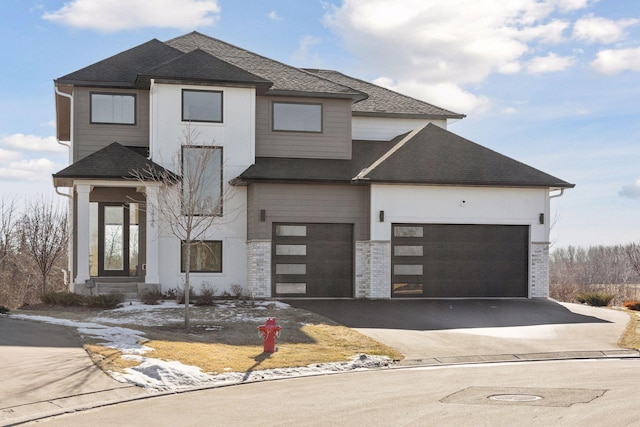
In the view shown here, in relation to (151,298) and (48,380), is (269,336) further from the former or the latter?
(151,298)

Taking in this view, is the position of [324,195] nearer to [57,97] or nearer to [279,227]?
[279,227]

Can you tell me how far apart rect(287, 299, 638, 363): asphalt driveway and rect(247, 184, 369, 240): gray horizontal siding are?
2763 mm

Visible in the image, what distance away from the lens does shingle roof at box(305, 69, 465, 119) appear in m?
31.6

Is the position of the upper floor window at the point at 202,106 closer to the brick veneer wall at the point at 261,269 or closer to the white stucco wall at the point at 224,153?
the white stucco wall at the point at 224,153

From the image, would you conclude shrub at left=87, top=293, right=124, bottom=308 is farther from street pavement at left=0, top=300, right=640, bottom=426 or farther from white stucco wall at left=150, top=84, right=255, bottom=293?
street pavement at left=0, top=300, right=640, bottom=426

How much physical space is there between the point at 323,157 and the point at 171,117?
568 cm

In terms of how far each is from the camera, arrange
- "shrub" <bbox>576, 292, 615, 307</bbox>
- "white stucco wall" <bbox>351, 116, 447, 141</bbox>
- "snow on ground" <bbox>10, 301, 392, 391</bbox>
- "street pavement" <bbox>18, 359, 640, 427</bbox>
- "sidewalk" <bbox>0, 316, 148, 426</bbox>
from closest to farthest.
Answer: "street pavement" <bbox>18, 359, 640, 427</bbox> → "sidewalk" <bbox>0, 316, 148, 426</bbox> → "snow on ground" <bbox>10, 301, 392, 391</bbox> → "shrub" <bbox>576, 292, 615, 307</bbox> → "white stucco wall" <bbox>351, 116, 447, 141</bbox>

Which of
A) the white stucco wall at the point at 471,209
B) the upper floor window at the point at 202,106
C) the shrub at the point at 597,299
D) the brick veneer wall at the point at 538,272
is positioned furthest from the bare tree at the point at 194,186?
the shrub at the point at 597,299

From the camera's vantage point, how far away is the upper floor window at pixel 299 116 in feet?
96.7

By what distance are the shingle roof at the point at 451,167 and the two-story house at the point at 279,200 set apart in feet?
0.22

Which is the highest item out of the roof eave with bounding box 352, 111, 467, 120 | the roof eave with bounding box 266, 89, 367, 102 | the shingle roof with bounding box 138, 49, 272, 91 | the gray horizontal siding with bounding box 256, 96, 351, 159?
the shingle roof with bounding box 138, 49, 272, 91

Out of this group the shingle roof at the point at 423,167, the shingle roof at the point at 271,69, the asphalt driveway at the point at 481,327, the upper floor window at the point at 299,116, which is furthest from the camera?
the upper floor window at the point at 299,116

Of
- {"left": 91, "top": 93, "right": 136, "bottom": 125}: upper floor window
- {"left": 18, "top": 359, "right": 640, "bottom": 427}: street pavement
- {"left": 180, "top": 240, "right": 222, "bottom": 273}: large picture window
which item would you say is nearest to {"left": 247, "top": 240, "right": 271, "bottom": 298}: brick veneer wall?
{"left": 180, "top": 240, "right": 222, "bottom": 273}: large picture window

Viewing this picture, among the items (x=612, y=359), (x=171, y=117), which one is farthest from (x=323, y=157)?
(x=612, y=359)
